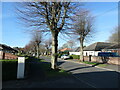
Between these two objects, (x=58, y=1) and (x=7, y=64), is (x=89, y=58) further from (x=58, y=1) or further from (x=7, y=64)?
(x=7, y=64)

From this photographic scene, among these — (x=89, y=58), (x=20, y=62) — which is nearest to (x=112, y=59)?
(x=89, y=58)

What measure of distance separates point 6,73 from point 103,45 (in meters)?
40.9

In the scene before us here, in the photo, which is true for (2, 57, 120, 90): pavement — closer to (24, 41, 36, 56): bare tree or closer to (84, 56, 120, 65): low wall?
(84, 56, 120, 65): low wall

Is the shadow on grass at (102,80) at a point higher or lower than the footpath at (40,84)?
lower

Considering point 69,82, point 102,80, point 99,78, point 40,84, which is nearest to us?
point 40,84

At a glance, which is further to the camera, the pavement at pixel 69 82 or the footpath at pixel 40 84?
the pavement at pixel 69 82

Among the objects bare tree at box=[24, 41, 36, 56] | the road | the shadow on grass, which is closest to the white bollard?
the road

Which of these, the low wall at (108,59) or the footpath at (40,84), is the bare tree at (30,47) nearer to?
the low wall at (108,59)

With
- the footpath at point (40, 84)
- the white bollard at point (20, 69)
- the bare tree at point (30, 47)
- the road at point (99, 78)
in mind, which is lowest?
the road at point (99, 78)

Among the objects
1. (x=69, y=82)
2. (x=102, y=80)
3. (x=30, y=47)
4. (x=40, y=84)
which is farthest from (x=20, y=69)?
(x=30, y=47)

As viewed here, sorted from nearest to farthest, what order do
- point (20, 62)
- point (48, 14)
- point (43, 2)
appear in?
1. point (20, 62)
2. point (43, 2)
3. point (48, 14)

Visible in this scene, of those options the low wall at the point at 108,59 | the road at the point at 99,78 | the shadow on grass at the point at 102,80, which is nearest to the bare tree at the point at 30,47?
the low wall at the point at 108,59

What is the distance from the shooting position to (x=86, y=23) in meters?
28.0

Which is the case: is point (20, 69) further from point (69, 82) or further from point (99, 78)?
point (99, 78)
